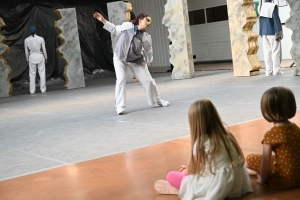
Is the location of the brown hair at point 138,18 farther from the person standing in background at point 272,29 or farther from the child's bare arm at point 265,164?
the child's bare arm at point 265,164

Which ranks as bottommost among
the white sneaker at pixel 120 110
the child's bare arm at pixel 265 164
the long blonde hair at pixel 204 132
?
the white sneaker at pixel 120 110

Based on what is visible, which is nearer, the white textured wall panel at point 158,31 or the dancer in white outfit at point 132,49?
the dancer in white outfit at point 132,49

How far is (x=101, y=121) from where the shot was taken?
8.05m

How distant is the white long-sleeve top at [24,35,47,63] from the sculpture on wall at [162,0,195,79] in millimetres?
3612

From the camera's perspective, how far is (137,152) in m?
5.46

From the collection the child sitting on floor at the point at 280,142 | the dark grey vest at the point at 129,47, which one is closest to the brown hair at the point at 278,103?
the child sitting on floor at the point at 280,142

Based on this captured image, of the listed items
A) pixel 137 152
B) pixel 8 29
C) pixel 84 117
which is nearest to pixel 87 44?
pixel 8 29

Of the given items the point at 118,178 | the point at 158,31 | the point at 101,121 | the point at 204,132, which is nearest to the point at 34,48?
the point at 101,121

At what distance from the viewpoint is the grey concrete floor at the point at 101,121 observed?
583cm

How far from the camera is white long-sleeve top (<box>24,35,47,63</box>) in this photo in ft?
48.4

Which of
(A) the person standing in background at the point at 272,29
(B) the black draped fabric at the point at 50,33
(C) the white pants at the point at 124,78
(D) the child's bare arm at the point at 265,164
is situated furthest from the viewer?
(B) the black draped fabric at the point at 50,33

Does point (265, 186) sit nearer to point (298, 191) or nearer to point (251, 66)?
point (298, 191)

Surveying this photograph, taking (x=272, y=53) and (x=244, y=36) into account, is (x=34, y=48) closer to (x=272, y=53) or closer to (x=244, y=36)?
(x=244, y=36)

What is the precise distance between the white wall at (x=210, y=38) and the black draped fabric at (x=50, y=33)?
3.56 m
